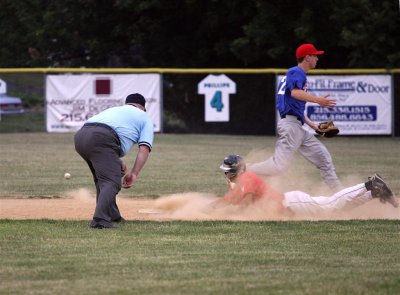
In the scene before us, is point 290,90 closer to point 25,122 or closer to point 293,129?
point 293,129

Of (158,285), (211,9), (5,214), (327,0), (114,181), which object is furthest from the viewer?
(211,9)

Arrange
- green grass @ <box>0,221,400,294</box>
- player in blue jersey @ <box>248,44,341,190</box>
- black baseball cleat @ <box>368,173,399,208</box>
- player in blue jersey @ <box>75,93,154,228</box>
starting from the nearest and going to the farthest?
green grass @ <box>0,221,400,294</box>, player in blue jersey @ <box>75,93,154,228</box>, black baseball cleat @ <box>368,173,399,208</box>, player in blue jersey @ <box>248,44,341,190</box>

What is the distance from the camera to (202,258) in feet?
28.0

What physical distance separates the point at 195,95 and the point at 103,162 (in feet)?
60.3

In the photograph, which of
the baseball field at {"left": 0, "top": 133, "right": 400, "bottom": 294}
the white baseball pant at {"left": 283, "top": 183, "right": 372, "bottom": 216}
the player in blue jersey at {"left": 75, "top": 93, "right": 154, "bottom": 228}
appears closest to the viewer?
the baseball field at {"left": 0, "top": 133, "right": 400, "bottom": 294}

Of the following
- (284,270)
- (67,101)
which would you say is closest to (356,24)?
(67,101)

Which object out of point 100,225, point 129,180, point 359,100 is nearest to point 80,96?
point 359,100

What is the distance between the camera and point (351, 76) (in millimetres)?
27359

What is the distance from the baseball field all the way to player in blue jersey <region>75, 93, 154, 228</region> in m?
0.33

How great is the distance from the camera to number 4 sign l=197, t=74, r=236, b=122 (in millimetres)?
28109

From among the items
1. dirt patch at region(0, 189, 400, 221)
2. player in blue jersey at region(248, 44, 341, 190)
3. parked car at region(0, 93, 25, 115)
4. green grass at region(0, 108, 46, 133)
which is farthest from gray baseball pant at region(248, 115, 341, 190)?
parked car at region(0, 93, 25, 115)

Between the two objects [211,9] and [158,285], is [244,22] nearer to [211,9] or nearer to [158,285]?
[211,9]

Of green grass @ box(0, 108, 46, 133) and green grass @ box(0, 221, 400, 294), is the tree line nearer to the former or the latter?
green grass @ box(0, 108, 46, 133)

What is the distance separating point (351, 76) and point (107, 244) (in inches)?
749
